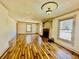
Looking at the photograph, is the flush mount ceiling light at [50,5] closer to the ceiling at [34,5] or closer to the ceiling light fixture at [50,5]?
the ceiling light fixture at [50,5]

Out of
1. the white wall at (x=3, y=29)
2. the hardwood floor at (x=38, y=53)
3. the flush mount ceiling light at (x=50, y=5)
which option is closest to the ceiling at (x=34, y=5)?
the flush mount ceiling light at (x=50, y=5)

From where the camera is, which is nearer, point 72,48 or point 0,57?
point 0,57

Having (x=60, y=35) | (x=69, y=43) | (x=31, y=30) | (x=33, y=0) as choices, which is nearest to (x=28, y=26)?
(x=31, y=30)

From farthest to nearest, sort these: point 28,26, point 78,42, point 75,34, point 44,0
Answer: point 28,26 → point 75,34 → point 78,42 → point 44,0

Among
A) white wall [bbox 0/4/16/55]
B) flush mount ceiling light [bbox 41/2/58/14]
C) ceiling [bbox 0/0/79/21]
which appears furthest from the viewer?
white wall [bbox 0/4/16/55]

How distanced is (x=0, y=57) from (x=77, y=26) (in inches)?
132

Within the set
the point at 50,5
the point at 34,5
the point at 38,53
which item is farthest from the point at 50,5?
the point at 38,53

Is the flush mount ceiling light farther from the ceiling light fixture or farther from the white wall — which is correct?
the white wall

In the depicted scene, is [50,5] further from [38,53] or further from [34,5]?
[38,53]

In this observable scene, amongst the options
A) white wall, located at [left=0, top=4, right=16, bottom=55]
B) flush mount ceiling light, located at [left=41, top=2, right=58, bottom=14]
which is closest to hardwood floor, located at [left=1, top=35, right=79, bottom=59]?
white wall, located at [left=0, top=4, right=16, bottom=55]

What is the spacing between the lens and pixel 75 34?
3.21 meters

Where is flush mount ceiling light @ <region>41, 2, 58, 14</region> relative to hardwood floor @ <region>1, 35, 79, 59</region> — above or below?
above

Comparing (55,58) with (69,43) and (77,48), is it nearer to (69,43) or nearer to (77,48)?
(77,48)

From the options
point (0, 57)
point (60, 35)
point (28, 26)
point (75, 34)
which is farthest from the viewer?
point (28, 26)
